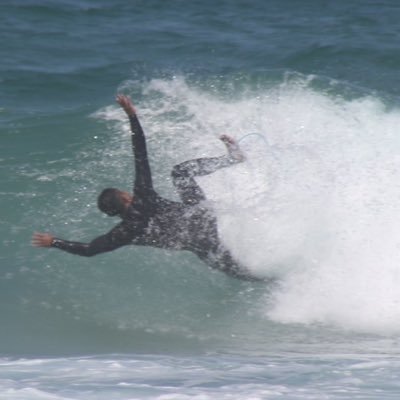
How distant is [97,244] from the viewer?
748 centimetres

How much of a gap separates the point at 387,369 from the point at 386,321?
159 cm

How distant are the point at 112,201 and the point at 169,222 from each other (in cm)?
51

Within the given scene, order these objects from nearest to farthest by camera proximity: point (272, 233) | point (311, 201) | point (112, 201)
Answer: point (112, 201)
point (272, 233)
point (311, 201)

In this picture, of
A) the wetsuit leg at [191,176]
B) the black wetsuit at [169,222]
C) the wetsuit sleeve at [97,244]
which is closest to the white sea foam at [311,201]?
the black wetsuit at [169,222]

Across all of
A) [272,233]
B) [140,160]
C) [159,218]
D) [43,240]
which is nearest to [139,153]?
[140,160]

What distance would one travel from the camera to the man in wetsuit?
7.38m

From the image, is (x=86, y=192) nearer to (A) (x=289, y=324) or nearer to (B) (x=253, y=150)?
(B) (x=253, y=150)

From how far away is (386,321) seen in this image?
7.46 metres

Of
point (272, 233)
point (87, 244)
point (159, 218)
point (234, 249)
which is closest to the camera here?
point (87, 244)

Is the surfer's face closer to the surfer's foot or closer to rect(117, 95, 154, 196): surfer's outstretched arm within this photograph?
rect(117, 95, 154, 196): surfer's outstretched arm

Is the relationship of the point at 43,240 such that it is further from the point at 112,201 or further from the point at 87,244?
the point at 112,201

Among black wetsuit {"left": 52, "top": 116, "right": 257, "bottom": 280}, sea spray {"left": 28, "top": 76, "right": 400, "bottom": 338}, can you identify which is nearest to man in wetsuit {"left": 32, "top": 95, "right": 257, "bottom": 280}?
black wetsuit {"left": 52, "top": 116, "right": 257, "bottom": 280}

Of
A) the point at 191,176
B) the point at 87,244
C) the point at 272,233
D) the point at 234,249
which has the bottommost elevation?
the point at 87,244

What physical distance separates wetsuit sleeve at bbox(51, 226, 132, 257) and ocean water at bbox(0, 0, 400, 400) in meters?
0.56
